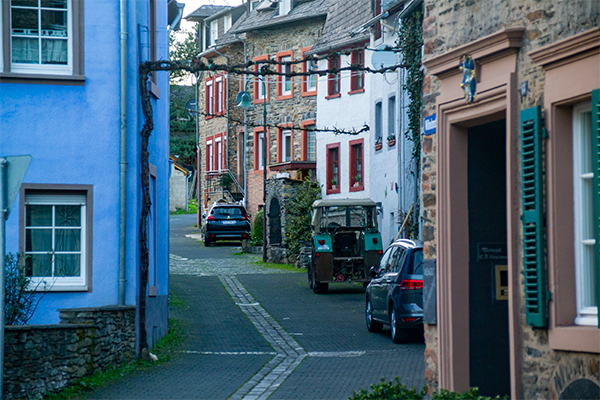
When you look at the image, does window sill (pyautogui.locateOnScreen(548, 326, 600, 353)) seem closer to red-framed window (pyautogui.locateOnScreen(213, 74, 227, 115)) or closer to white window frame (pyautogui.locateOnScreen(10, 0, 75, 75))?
white window frame (pyautogui.locateOnScreen(10, 0, 75, 75))

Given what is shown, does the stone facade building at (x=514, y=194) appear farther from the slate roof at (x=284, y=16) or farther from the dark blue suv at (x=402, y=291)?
the slate roof at (x=284, y=16)

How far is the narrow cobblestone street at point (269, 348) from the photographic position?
10.6 meters

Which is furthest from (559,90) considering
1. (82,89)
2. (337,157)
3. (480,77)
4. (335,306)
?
(337,157)

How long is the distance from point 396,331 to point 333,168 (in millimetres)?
21030

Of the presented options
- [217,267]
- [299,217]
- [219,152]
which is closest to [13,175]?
[217,267]

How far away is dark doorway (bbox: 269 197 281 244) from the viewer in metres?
35.1

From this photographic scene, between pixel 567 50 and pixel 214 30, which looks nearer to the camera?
pixel 567 50

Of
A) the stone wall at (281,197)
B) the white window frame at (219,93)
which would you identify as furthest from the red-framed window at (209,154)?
the stone wall at (281,197)

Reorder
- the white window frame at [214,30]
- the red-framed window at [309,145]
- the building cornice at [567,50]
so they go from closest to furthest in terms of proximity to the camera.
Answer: the building cornice at [567,50], the red-framed window at [309,145], the white window frame at [214,30]

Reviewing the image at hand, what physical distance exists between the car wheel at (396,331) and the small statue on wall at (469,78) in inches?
278

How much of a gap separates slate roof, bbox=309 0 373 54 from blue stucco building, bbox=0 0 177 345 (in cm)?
2010

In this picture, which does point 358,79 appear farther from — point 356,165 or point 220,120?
point 220,120

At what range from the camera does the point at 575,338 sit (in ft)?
21.2

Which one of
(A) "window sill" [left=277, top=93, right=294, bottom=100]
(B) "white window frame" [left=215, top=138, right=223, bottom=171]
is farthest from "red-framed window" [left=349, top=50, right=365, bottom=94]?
(B) "white window frame" [left=215, top=138, right=223, bottom=171]
